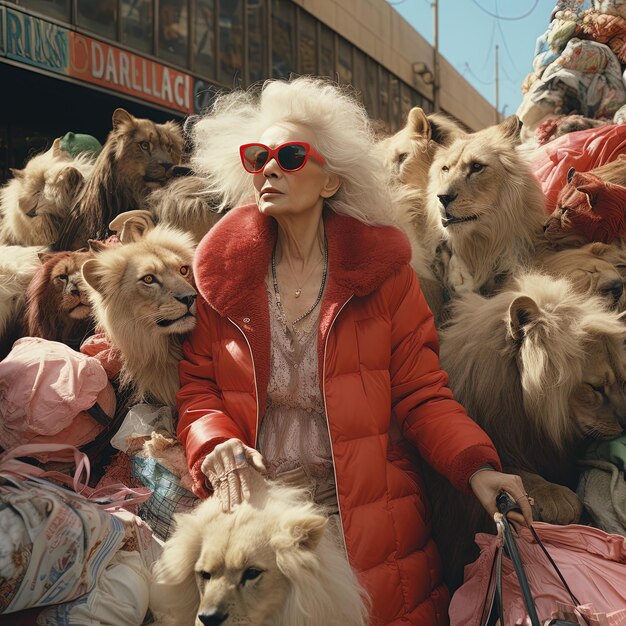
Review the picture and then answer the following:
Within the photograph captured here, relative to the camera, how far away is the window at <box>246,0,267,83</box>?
1491 centimetres

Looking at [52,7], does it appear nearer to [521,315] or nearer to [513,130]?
[513,130]

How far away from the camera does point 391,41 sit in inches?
823

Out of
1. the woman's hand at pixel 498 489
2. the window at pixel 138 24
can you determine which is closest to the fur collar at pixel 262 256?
the woman's hand at pixel 498 489

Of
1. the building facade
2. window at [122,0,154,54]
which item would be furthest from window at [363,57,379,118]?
window at [122,0,154,54]

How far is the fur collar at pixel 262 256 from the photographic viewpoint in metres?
2.85

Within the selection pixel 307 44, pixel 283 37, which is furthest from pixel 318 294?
pixel 307 44

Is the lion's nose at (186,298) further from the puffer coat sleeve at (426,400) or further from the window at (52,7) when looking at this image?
the window at (52,7)

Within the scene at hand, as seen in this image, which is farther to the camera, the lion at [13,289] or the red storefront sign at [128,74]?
the red storefront sign at [128,74]

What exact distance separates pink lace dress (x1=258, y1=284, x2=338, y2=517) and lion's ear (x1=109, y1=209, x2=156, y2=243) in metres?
0.97

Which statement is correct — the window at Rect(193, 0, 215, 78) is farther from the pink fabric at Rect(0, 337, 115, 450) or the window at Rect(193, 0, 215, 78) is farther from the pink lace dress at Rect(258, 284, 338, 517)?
→ the pink lace dress at Rect(258, 284, 338, 517)

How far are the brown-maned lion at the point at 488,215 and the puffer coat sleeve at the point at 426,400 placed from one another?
740 mm

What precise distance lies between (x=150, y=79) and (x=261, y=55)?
3.71 metres

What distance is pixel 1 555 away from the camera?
6.72ft

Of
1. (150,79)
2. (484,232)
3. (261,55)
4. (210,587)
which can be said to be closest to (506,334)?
(484,232)
